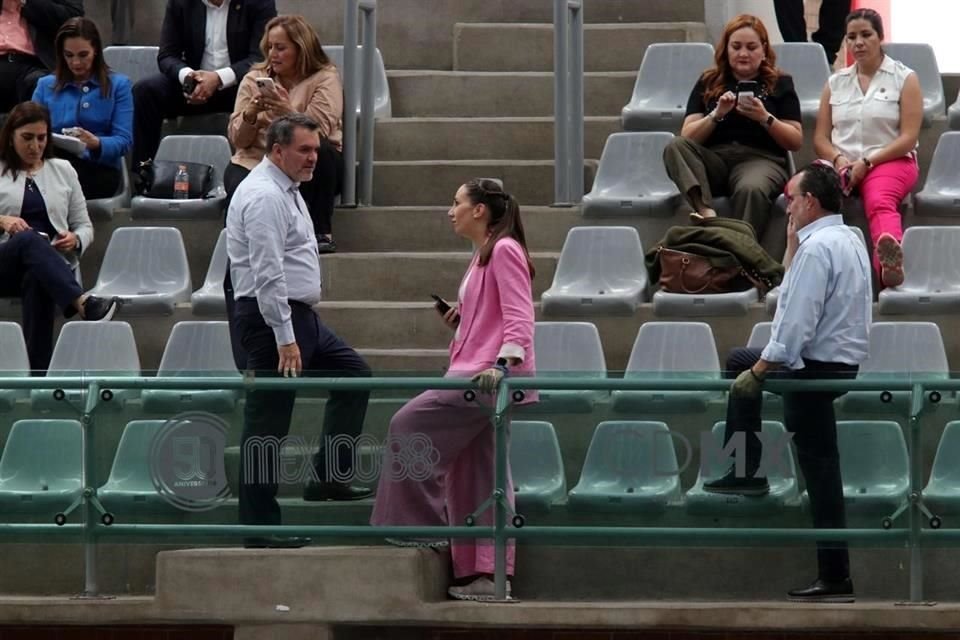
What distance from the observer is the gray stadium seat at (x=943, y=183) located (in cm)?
1080

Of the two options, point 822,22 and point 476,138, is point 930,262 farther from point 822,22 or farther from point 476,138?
point 822,22

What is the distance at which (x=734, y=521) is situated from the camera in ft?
26.2

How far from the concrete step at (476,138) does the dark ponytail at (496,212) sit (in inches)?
157

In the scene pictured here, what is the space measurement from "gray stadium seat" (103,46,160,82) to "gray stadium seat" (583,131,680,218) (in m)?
3.05

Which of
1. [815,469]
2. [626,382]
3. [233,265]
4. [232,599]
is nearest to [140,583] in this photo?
[232,599]

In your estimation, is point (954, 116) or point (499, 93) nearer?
point (954, 116)

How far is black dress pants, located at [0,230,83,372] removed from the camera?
33.3 ft

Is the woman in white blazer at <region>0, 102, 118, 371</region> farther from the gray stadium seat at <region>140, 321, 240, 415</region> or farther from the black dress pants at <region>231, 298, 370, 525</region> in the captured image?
the black dress pants at <region>231, 298, 370, 525</region>

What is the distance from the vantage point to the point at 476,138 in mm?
12234

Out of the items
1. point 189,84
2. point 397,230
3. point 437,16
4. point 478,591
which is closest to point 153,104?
point 189,84

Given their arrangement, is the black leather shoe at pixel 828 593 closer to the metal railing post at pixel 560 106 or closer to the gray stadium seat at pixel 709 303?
the gray stadium seat at pixel 709 303

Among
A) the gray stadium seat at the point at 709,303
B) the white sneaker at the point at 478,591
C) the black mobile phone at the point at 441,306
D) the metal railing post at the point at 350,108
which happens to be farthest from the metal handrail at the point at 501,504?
the metal railing post at the point at 350,108

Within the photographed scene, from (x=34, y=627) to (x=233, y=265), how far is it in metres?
1.58

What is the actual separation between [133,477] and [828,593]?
2.65 m
